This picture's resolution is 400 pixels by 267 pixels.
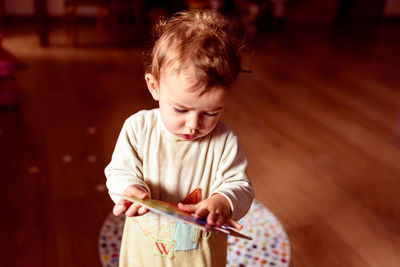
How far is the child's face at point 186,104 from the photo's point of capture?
2.30 feet

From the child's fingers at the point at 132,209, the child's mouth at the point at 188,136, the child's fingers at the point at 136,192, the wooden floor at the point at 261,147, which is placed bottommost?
the wooden floor at the point at 261,147

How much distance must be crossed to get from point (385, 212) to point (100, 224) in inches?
43.4

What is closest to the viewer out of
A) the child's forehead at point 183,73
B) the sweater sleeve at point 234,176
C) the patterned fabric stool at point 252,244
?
the child's forehead at point 183,73

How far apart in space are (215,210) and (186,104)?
0.65 ft

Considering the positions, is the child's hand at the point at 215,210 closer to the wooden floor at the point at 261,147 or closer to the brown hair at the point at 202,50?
the brown hair at the point at 202,50

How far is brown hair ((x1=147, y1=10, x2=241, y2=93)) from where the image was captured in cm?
69

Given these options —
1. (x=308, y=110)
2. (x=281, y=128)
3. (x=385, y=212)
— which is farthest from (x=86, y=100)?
(x=385, y=212)

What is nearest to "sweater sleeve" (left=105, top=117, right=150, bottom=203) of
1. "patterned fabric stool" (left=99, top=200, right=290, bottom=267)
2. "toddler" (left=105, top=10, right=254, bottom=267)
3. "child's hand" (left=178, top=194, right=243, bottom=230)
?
"toddler" (left=105, top=10, right=254, bottom=267)

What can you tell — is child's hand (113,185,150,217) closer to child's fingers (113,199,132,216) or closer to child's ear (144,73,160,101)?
child's fingers (113,199,132,216)

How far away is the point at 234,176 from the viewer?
2.74 ft

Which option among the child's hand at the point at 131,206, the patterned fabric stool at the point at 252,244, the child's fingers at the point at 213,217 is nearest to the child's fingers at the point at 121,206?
the child's hand at the point at 131,206

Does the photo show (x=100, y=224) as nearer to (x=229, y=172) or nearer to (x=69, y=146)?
(x=69, y=146)

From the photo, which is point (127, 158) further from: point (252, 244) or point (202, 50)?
point (252, 244)

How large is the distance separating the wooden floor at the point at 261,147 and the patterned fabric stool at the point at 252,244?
0.13 feet
